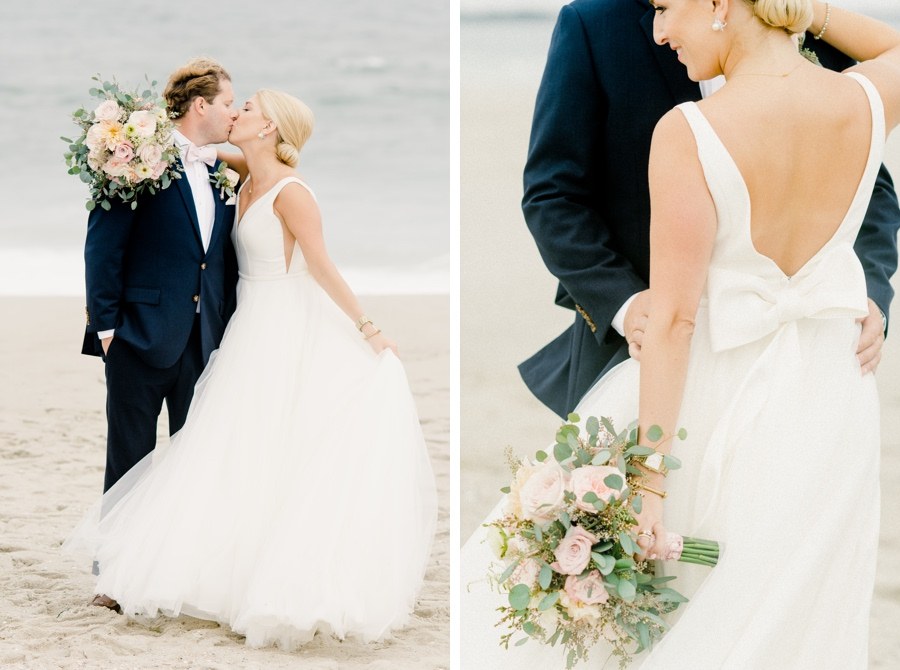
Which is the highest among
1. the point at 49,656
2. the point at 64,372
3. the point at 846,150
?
the point at 846,150

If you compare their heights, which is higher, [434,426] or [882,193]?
[882,193]

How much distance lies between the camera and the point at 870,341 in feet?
8.51

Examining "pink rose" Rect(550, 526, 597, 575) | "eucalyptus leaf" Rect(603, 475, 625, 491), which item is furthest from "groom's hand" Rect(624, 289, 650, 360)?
"pink rose" Rect(550, 526, 597, 575)

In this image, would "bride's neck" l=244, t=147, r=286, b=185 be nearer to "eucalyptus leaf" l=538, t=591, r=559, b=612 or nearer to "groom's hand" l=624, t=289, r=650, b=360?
"groom's hand" l=624, t=289, r=650, b=360

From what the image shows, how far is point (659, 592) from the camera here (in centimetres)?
251

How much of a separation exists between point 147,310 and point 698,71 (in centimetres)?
203

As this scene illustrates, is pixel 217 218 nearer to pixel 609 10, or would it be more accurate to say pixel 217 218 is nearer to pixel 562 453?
pixel 609 10

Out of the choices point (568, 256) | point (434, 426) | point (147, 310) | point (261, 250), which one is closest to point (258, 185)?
point (261, 250)

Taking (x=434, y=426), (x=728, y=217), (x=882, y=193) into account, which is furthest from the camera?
(x=434, y=426)

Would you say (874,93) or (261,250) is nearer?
(874,93)

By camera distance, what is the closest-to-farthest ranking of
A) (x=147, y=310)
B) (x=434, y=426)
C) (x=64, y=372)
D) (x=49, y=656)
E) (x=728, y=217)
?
(x=728, y=217), (x=49, y=656), (x=147, y=310), (x=434, y=426), (x=64, y=372)

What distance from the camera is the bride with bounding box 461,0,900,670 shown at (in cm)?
240

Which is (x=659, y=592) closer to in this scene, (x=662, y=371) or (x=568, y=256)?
(x=662, y=371)

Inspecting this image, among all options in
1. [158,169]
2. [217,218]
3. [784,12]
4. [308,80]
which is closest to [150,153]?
[158,169]
